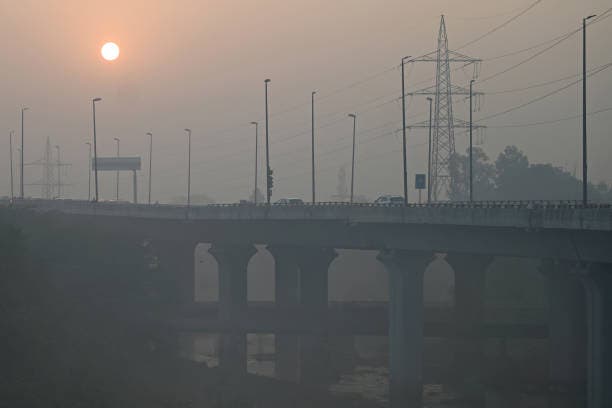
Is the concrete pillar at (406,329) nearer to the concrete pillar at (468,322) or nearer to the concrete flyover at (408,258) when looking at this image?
the concrete flyover at (408,258)

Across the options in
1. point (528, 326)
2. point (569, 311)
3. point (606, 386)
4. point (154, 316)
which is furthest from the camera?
point (154, 316)

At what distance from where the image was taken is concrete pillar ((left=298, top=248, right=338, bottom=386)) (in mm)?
84812

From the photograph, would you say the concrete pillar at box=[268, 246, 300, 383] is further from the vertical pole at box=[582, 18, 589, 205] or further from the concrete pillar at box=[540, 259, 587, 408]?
the vertical pole at box=[582, 18, 589, 205]

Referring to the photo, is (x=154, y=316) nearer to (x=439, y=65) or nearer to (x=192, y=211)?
(x=192, y=211)

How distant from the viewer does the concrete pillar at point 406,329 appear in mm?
71562

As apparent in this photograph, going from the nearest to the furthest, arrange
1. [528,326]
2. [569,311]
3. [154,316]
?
[569,311] < [528,326] < [154,316]

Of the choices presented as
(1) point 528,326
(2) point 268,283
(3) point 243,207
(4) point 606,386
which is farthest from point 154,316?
(2) point 268,283

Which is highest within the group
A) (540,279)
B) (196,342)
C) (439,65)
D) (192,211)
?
(439,65)

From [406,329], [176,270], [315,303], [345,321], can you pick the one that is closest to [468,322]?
[345,321]

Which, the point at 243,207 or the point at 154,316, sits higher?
the point at 243,207

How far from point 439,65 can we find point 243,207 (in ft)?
81.0

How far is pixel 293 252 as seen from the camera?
97312 mm

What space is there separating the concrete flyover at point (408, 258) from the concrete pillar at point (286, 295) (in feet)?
0.39

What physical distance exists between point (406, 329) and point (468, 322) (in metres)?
12.5
